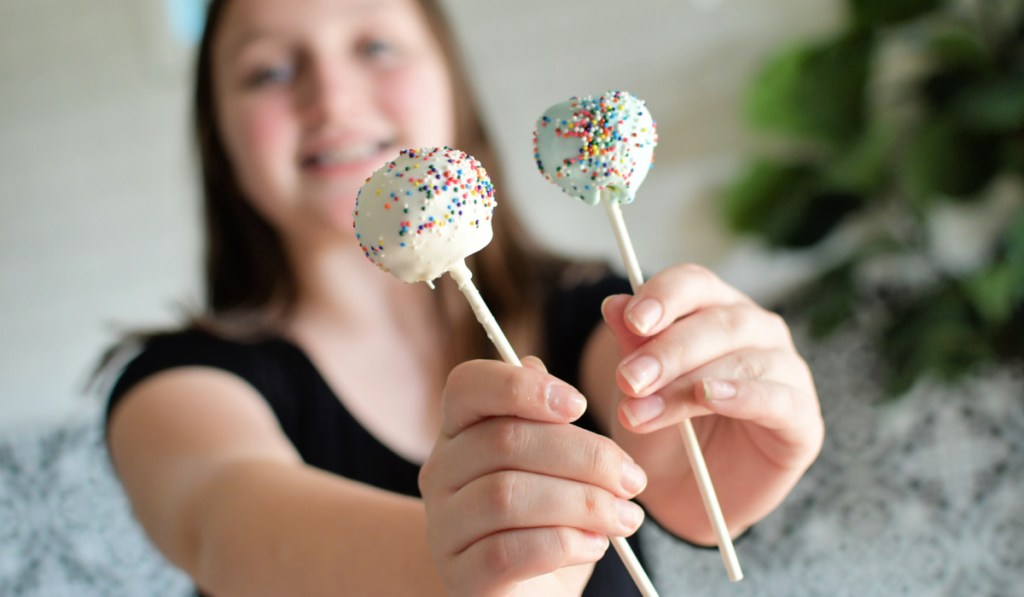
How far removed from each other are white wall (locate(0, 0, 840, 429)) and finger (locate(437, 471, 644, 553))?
1639 millimetres

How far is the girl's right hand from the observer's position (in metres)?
0.42

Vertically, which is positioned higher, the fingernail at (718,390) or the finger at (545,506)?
the finger at (545,506)

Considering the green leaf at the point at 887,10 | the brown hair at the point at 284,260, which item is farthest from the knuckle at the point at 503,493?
the green leaf at the point at 887,10

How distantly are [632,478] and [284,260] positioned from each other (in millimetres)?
905

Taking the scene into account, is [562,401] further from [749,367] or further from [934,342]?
[934,342]

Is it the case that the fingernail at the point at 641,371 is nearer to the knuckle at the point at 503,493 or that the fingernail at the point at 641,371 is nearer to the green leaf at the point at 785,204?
the knuckle at the point at 503,493

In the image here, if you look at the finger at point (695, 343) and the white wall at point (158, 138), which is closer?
the finger at point (695, 343)

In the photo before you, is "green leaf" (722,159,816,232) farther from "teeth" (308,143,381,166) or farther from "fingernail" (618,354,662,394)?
"fingernail" (618,354,662,394)

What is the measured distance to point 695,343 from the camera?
0.51m

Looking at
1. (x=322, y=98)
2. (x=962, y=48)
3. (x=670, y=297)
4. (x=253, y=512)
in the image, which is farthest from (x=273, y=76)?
(x=962, y=48)

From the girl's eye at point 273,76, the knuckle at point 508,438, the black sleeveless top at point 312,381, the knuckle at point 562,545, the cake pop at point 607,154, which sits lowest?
the black sleeveless top at point 312,381

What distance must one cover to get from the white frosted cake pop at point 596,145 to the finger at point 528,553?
200mm

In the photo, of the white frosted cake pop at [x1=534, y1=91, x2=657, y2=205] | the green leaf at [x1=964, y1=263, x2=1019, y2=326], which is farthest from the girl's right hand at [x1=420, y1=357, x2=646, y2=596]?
the green leaf at [x1=964, y1=263, x2=1019, y2=326]

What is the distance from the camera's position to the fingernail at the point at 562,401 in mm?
418
